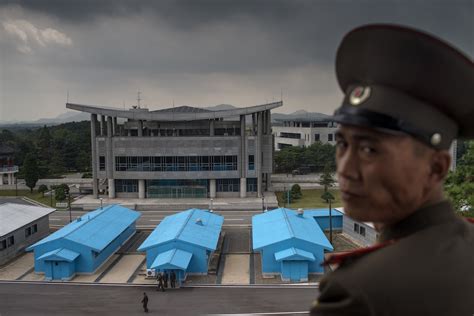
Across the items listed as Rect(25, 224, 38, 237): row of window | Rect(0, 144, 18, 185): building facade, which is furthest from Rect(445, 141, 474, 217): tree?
Rect(0, 144, 18, 185): building facade

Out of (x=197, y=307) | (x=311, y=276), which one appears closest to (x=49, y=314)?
(x=197, y=307)

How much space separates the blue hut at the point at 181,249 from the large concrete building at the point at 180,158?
16.4 metres

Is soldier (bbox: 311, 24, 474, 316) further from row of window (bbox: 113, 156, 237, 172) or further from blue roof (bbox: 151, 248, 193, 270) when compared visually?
Result: row of window (bbox: 113, 156, 237, 172)

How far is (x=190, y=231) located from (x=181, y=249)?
1763 millimetres

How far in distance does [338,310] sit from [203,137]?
121 ft

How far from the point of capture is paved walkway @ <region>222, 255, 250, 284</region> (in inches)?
749

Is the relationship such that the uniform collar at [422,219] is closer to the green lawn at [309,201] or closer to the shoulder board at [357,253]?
the shoulder board at [357,253]

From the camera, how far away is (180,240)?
64.4 feet

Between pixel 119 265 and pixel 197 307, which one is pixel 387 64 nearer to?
pixel 197 307

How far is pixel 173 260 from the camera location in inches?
727


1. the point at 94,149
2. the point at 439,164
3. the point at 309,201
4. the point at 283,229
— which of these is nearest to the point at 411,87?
the point at 439,164

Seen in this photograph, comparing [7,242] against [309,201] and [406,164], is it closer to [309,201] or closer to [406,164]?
[309,201]

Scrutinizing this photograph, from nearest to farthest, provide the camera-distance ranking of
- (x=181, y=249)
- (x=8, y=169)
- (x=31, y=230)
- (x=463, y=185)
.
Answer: (x=463, y=185)
(x=181, y=249)
(x=31, y=230)
(x=8, y=169)

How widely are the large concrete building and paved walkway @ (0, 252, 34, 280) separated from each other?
1664 cm
